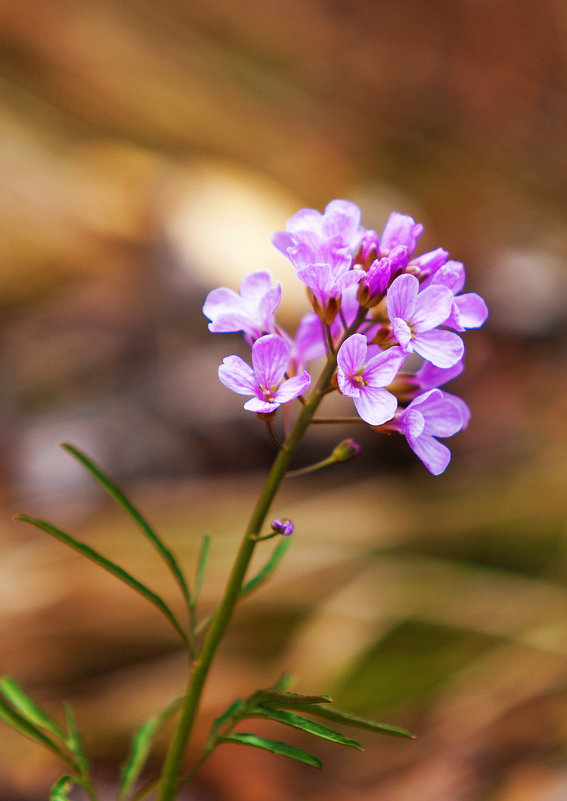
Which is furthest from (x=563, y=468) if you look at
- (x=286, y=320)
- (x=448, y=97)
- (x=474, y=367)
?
(x=448, y=97)

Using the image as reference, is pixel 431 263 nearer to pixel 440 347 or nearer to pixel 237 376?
pixel 440 347

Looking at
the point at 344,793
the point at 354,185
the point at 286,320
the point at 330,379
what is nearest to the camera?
the point at 330,379

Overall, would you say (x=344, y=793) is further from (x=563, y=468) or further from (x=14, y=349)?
(x=14, y=349)

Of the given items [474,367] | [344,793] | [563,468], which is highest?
[474,367]

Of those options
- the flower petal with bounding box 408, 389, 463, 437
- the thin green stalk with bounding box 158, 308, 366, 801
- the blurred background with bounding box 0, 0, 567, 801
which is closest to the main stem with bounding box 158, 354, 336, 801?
the thin green stalk with bounding box 158, 308, 366, 801

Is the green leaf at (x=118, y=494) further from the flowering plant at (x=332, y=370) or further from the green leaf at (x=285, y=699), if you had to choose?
the green leaf at (x=285, y=699)

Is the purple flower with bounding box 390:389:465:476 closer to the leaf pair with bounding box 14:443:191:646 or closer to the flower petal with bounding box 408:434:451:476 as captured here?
the flower petal with bounding box 408:434:451:476
